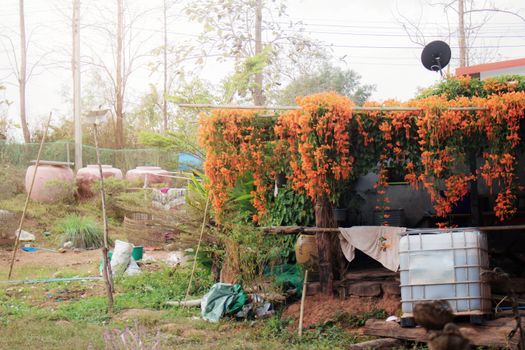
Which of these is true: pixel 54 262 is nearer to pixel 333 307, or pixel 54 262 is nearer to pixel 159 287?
pixel 159 287

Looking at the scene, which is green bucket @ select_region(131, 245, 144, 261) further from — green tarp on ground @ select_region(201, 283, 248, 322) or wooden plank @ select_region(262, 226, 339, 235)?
wooden plank @ select_region(262, 226, 339, 235)

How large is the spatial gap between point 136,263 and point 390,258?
5.86m

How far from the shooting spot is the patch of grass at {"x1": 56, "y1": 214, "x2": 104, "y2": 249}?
602 inches

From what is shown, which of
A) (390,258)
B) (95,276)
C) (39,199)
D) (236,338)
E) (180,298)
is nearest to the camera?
(236,338)

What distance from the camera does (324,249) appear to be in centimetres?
833

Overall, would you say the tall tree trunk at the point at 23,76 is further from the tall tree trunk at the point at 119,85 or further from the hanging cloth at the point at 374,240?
the hanging cloth at the point at 374,240

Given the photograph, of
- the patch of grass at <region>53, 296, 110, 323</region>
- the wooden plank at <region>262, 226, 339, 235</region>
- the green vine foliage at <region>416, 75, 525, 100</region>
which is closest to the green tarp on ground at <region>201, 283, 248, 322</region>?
the wooden plank at <region>262, 226, 339, 235</region>

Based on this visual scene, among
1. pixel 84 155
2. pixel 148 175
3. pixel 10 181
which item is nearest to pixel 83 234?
pixel 10 181

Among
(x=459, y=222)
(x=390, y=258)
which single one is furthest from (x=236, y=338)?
(x=459, y=222)

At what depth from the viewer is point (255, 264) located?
844 cm

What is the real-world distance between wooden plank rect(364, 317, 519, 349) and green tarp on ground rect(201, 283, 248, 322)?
1.90 m

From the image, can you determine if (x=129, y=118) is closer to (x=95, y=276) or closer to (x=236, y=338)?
(x=95, y=276)

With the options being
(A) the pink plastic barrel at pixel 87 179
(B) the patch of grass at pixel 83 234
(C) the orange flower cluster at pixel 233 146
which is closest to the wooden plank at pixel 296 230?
(C) the orange flower cluster at pixel 233 146

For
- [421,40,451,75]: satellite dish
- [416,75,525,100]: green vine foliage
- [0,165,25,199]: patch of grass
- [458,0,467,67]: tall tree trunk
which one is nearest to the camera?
[416,75,525,100]: green vine foliage
